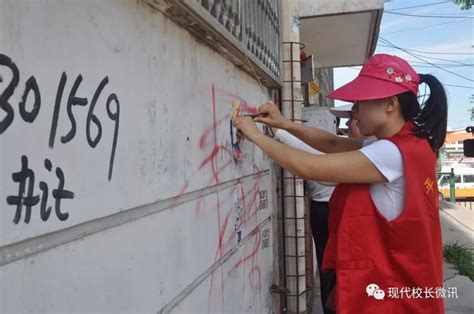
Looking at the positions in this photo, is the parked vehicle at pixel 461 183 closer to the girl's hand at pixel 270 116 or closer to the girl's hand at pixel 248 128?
the girl's hand at pixel 270 116

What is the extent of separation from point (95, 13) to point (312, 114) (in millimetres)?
3516

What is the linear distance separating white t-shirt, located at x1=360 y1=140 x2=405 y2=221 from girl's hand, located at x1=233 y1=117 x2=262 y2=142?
43 centimetres

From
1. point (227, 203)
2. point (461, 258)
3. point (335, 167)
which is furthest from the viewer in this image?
point (461, 258)

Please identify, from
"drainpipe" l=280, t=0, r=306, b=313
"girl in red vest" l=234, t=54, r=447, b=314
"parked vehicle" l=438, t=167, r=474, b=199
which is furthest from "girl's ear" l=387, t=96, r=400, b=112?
"parked vehicle" l=438, t=167, r=474, b=199

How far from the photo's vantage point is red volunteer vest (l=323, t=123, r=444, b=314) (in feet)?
5.79

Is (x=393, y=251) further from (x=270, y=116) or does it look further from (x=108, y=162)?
(x=108, y=162)

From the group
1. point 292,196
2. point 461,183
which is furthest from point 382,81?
point 461,183

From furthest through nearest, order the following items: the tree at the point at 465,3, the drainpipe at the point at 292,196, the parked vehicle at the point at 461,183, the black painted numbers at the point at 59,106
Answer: the parked vehicle at the point at 461,183 < the tree at the point at 465,3 < the drainpipe at the point at 292,196 < the black painted numbers at the point at 59,106

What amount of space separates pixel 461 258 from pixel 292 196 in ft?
16.8

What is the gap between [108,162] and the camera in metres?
1.20

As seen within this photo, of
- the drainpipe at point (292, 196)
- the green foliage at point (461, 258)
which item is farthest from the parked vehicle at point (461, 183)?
the drainpipe at point (292, 196)

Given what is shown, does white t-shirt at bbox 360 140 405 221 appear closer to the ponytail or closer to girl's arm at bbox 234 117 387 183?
girl's arm at bbox 234 117 387 183

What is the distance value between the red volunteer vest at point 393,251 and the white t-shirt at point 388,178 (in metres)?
0.02

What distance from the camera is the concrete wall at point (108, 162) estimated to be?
2.94ft
